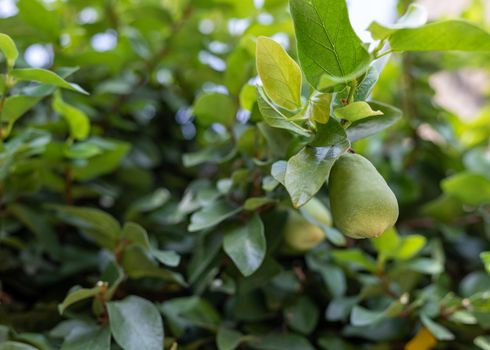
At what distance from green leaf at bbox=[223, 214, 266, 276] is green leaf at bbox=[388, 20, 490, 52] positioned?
174 mm

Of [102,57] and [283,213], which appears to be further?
[102,57]

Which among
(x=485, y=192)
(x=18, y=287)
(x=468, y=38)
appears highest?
(x=468, y=38)

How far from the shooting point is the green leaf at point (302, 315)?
0.51 metres

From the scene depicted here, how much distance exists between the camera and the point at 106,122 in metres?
0.70

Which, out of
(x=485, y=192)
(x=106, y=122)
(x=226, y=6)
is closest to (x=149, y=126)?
(x=106, y=122)

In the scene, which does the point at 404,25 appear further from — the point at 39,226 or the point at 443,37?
the point at 39,226

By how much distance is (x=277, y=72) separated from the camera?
0.35m

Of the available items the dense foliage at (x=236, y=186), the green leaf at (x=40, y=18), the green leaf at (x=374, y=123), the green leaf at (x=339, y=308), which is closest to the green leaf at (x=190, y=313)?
the dense foliage at (x=236, y=186)

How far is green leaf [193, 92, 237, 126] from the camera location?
19.7 inches

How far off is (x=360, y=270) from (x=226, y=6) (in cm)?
39

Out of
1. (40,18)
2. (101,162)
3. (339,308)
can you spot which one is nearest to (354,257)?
(339,308)

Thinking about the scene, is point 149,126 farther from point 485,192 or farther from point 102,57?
point 485,192

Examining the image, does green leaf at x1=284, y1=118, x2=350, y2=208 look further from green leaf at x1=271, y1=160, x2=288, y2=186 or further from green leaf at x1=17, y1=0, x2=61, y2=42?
green leaf at x1=17, y1=0, x2=61, y2=42

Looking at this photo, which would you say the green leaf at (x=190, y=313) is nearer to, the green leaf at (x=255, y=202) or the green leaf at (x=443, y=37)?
the green leaf at (x=255, y=202)
